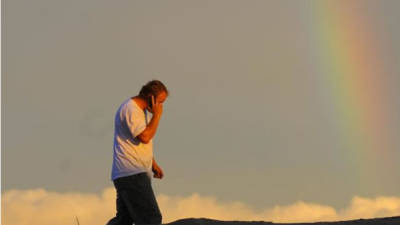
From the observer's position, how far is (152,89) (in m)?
7.74

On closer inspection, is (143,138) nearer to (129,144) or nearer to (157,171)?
(129,144)

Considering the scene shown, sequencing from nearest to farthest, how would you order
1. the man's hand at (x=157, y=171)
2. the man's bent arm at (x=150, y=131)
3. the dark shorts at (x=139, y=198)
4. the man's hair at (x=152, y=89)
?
1. the man's bent arm at (x=150, y=131)
2. the man's hair at (x=152, y=89)
3. the dark shorts at (x=139, y=198)
4. the man's hand at (x=157, y=171)

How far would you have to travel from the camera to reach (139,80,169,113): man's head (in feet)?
25.4

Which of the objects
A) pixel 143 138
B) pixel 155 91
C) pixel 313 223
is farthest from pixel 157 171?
pixel 313 223

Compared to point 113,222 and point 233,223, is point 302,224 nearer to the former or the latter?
point 233,223

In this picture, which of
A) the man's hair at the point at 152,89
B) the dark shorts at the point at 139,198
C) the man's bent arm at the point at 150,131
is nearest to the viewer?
the man's bent arm at the point at 150,131

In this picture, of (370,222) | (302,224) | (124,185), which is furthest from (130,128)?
(370,222)

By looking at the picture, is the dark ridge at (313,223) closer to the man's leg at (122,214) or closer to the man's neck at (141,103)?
the man's leg at (122,214)

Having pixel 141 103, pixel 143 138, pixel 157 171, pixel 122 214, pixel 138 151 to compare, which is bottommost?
pixel 122 214

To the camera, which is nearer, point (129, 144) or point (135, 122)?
point (135, 122)

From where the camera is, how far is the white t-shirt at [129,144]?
7676 millimetres

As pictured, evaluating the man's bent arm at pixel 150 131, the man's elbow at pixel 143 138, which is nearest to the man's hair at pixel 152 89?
the man's bent arm at pixel 150 131

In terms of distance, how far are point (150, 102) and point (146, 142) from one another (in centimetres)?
46

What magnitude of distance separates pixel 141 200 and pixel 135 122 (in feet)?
3.13
